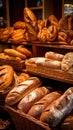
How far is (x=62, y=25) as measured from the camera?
219 centimetres

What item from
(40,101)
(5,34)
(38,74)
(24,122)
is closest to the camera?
(24,122)

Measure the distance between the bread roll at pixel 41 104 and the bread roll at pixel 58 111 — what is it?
9cm

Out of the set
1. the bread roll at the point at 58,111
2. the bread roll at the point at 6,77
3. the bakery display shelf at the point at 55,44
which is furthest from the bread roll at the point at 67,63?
the bread roll at the point at 6,77

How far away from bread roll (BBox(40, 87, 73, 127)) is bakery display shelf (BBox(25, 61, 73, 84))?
0.58ft

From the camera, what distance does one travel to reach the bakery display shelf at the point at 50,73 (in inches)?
77.4

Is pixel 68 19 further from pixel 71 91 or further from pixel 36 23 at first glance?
pixel 71 91

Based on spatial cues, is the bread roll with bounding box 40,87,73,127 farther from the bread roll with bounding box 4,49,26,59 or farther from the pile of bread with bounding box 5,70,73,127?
the bread roll with bounding box 4,49,26,59

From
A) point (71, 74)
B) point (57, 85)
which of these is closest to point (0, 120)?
point (57, 85)

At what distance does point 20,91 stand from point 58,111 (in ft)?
1.75

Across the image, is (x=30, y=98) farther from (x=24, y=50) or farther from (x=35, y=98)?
(x=24, y=50)

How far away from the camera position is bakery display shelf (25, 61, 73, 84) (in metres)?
1.97

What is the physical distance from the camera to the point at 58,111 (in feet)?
5.58

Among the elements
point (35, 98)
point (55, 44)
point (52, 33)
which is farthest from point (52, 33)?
point (35, 98)

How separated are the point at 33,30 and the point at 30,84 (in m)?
0.59
